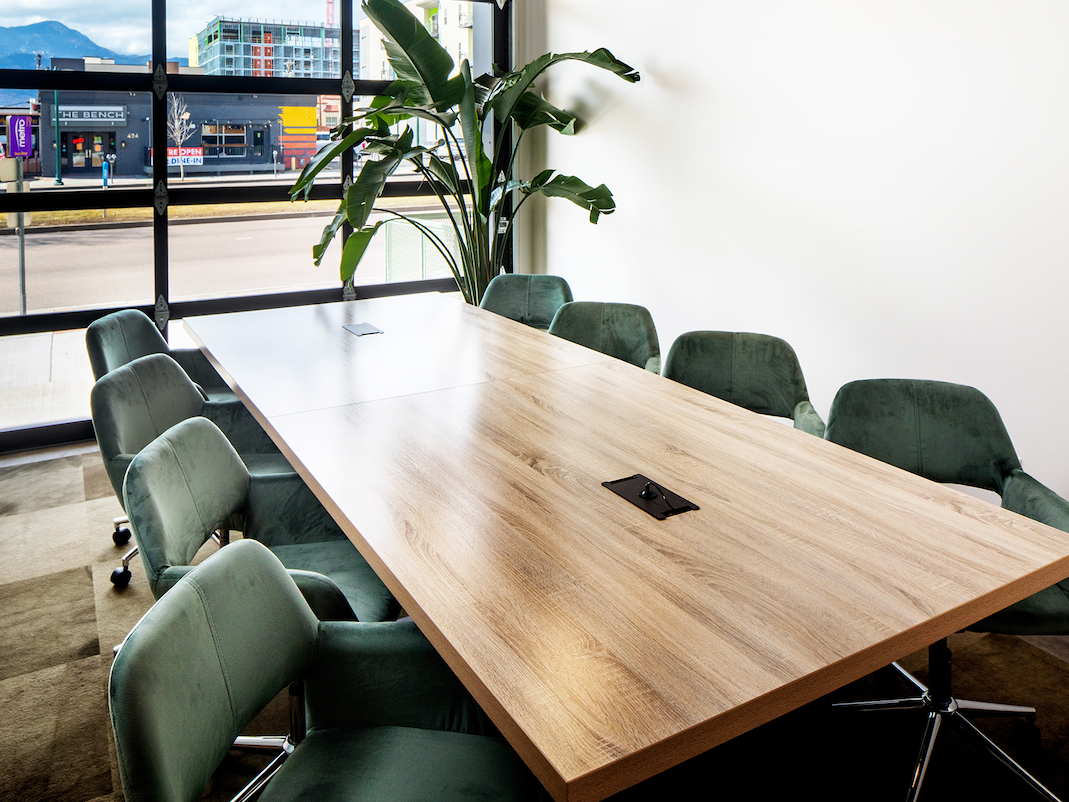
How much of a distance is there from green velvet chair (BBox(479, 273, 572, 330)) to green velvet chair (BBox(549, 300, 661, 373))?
603mm

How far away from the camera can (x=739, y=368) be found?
11.2ft

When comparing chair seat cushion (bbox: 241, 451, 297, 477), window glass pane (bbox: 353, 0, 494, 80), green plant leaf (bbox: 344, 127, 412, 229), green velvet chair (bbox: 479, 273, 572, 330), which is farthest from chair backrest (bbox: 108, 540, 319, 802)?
window glass pane (bbox: 353, 0, 494, 80)

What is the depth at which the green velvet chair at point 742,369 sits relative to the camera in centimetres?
334

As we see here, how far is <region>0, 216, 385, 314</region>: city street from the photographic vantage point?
15.5ft

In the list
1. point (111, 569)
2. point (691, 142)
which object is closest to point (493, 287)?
point (691, 142)

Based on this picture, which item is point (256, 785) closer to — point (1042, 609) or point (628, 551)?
point (628, 551)

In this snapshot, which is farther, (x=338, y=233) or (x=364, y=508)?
(x=338, y=233)

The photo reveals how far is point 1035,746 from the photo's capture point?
2.41 metres

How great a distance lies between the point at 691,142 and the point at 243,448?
2.90 metres

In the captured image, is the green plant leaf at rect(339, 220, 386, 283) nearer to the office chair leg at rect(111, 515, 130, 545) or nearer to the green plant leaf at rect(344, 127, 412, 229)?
the green plant leaf at rect(344, 127, 412, 229)

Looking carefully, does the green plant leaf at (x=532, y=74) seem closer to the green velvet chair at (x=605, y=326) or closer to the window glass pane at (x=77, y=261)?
the green velvet chair at (x=605, y=326)

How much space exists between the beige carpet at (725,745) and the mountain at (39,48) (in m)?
2.61

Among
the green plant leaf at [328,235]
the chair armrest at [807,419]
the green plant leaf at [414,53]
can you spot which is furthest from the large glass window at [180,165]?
the chair armrest at [807,419]

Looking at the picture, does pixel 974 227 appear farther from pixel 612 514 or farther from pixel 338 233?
pixel 338 233
